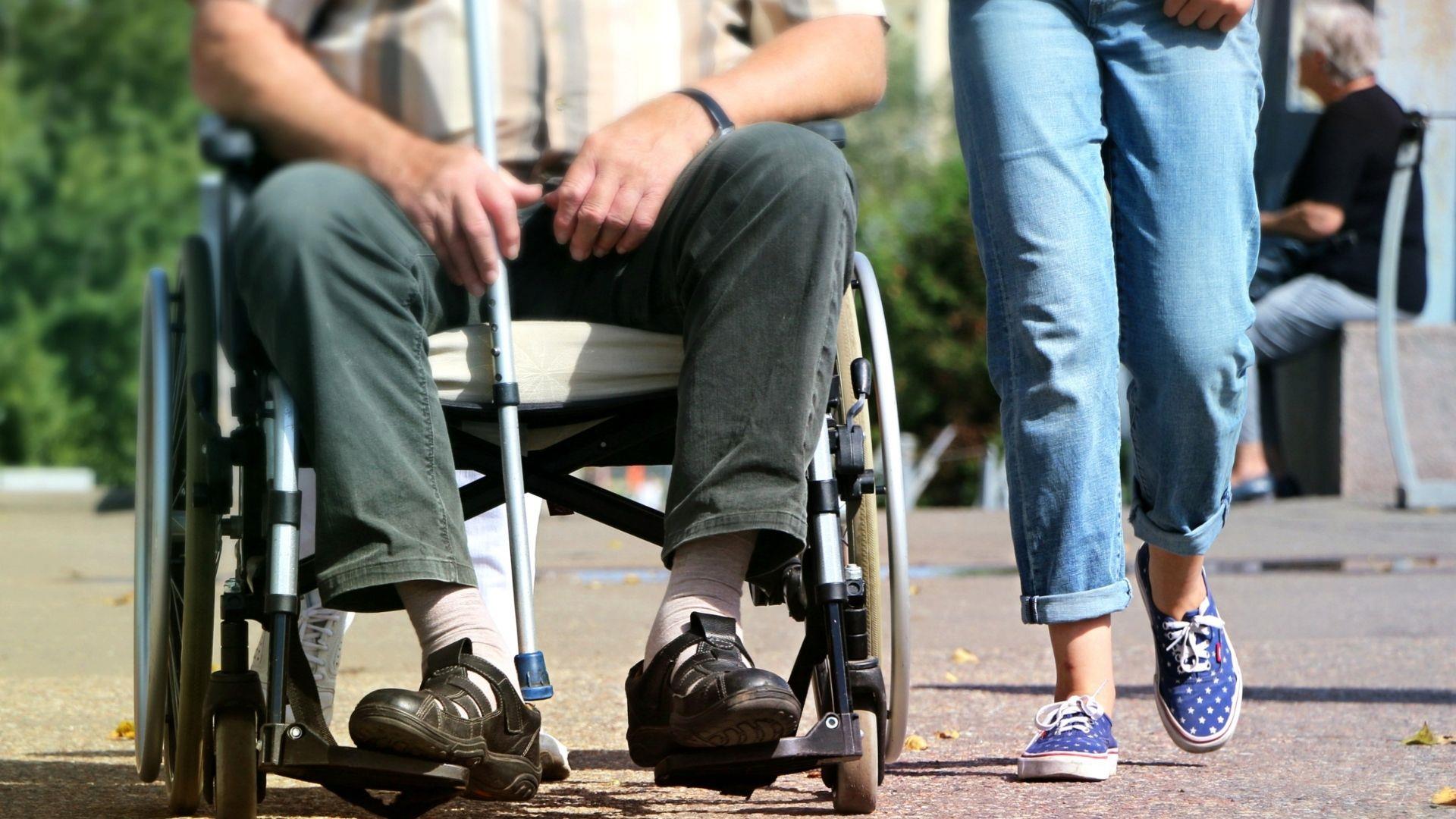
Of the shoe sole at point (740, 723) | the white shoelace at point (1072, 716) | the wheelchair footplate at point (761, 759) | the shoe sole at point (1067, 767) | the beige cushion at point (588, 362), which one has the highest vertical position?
the beige cushion at point (588, 362)

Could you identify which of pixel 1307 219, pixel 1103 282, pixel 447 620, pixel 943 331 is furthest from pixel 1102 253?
→ pixel 943 331

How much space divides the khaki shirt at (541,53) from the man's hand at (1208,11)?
0.65 meters

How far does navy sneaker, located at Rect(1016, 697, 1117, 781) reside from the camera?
2.93 m

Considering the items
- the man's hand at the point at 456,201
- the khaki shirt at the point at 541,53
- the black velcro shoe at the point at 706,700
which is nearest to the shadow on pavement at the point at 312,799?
the black velcro shoe at the point at 706,700

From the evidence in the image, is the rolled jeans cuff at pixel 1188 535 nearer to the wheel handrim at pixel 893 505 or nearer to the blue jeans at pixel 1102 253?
the blue jeans at pixel 1102 253

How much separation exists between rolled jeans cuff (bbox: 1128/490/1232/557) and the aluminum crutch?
1119 millimetres

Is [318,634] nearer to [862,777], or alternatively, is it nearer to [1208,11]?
[862,777]

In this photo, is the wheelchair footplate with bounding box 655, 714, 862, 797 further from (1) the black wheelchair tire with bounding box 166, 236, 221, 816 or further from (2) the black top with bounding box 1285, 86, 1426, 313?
(2) the black top with bounding box 1285, 86, 1426, 313

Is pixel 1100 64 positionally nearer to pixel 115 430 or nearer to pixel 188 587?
pixel 188 587

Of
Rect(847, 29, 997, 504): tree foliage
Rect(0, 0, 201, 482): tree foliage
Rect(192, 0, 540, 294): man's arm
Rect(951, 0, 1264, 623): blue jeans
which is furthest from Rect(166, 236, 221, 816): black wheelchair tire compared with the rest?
Rect(0, 0, 201, 482): tree foliage

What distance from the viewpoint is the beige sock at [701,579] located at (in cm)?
235

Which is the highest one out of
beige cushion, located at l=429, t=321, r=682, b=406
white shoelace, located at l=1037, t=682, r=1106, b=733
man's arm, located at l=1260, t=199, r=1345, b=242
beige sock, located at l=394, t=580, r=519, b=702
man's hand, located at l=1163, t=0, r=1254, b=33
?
man's hand, located at l=1163, t=0, r=1254, b=33

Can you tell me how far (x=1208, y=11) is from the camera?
2961 mm

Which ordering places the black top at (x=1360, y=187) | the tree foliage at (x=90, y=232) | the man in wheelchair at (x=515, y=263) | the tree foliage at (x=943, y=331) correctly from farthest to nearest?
the tree foliage at (x=90, y=232) < the tree foliage at (x=943, y=331) < the black top at (x=1360, y=187) < the man in wheelchair at (x=515, y=263)
